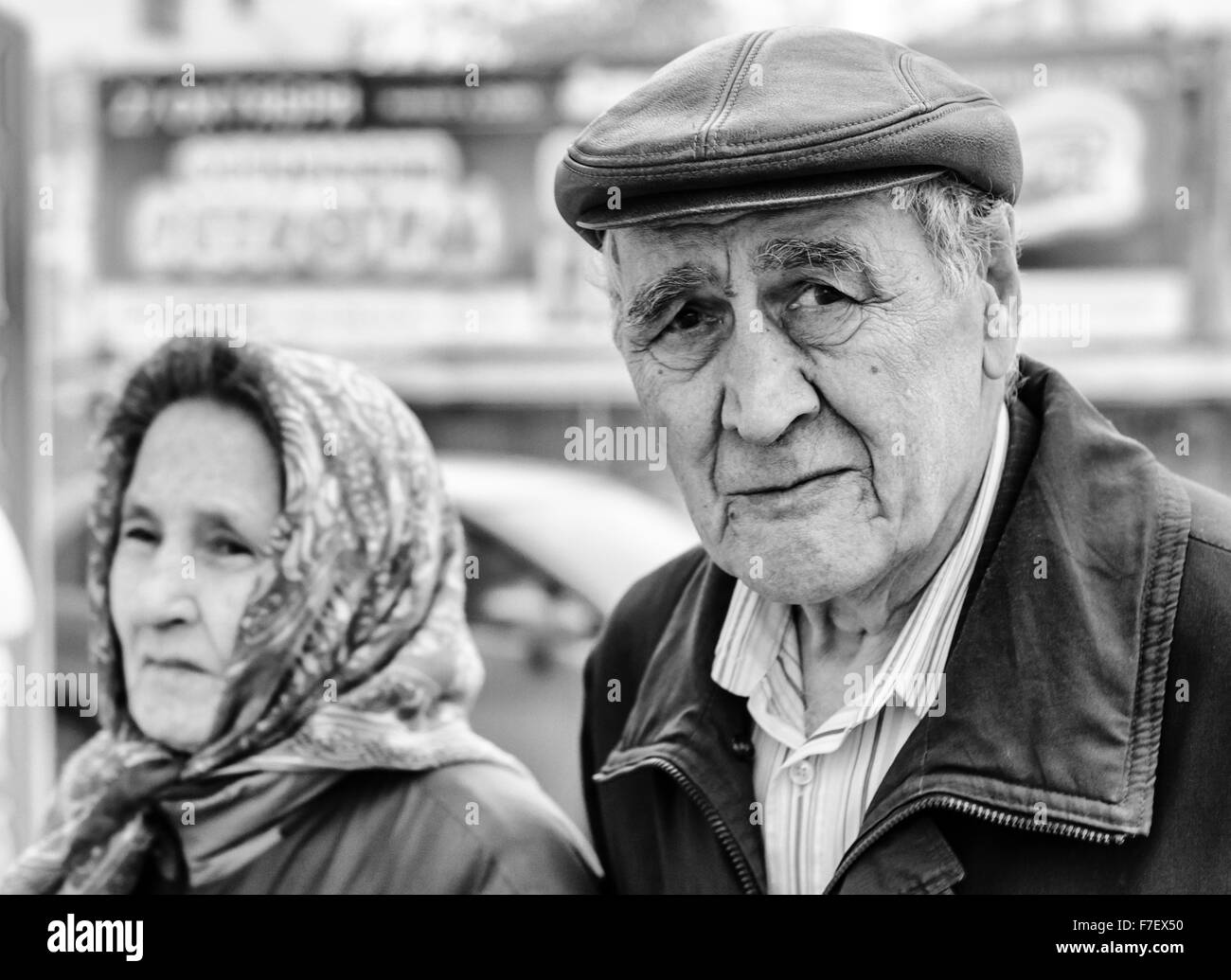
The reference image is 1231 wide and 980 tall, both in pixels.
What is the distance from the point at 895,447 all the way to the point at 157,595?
3.47 feet

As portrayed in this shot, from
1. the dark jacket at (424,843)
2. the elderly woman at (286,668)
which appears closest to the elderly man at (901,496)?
the dark jacket at (424,843)

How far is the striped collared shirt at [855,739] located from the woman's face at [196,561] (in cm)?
77

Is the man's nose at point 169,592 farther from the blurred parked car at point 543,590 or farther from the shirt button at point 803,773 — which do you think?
the blurred parked car at point 543,590

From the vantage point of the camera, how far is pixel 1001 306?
1686 mm

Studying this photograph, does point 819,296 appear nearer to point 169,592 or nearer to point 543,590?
point 169,592

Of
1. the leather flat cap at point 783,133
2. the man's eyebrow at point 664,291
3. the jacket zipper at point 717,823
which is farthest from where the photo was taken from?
the jacket zipper at point 717,823

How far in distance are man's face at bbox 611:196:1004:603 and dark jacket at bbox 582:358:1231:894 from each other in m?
0.12

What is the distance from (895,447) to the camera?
1.59 meters

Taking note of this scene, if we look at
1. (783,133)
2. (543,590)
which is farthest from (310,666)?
(543,590)

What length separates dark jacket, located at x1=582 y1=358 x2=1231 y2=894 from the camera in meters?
1.51

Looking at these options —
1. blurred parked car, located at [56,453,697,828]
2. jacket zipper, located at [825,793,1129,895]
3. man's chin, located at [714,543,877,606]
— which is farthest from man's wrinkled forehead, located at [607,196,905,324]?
blurred parked car, located at [56,453,697,828]

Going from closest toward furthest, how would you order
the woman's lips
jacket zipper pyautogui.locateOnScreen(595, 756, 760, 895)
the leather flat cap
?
the leather flat cap < jacket zipper pyautogui.locateOnScreen(595, 756, 760, 895) < the woman's lips

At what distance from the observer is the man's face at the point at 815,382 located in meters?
1.56

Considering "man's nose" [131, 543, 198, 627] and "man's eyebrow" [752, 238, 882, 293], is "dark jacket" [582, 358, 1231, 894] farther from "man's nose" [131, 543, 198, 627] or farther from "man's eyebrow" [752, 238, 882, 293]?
"man's nose" [131, 543, 198, 627]
